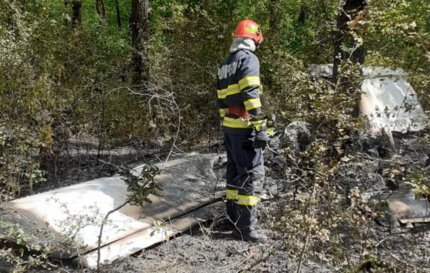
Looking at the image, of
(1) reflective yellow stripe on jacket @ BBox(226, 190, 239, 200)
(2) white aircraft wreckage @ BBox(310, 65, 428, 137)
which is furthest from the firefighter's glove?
(2) white aircraft wreckage @ BBox(310, 65, 428, 137)

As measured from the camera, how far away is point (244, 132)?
4.50m

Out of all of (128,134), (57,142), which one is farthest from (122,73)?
(57,142)

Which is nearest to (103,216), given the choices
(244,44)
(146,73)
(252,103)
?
(252,103)

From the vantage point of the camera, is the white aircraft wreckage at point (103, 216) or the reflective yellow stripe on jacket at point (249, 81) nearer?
the white aircraft wreckage at point (103, 216)

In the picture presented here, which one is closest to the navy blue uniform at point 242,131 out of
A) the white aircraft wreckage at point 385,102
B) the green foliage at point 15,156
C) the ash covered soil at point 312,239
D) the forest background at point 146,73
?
the ash covered soil at point 312,239

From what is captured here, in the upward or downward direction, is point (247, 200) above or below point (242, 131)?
below

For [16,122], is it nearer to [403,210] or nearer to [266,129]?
[266,129]

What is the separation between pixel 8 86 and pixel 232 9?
12.2 ft

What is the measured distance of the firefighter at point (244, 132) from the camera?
4340 mm

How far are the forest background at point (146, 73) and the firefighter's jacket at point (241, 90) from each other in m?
0.33

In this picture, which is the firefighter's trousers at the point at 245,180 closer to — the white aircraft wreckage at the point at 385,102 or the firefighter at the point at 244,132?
the firefighter at the point at 244,132

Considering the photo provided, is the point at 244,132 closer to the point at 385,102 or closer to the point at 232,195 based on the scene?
the point at 232,195

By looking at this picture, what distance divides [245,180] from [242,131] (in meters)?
0.46

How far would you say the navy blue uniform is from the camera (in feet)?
14.2
